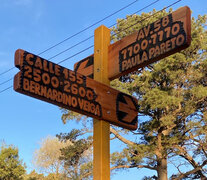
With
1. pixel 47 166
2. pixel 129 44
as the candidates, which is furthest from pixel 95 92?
pixel 47 166

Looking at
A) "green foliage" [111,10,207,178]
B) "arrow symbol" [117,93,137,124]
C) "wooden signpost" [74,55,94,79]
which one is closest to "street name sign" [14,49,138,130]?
"arrow symbol" [117,93,137,124]

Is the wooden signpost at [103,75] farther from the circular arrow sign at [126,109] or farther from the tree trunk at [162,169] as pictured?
the tree trunk at [162,169]

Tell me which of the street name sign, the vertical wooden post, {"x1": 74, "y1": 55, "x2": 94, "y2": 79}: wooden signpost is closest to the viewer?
the street name sign

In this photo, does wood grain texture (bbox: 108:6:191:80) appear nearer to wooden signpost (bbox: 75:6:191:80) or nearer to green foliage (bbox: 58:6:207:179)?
wooden signpost (bbox: 75:6:191:80)

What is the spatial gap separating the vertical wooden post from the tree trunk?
434 inches

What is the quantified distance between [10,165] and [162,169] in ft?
37.7

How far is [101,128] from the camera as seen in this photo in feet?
9.61

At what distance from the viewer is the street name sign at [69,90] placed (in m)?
2.57

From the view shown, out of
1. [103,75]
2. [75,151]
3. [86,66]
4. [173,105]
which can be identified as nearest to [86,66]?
[86,66]

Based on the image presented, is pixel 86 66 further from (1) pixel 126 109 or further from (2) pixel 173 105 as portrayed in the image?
(2) pixel 173 105

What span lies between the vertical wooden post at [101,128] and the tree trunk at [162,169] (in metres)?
11.0

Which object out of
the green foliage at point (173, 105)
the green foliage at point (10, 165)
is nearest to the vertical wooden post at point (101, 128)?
the green foliage at point (173, 105)

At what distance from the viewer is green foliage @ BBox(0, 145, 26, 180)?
2119 cm

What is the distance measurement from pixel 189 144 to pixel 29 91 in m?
12.5
